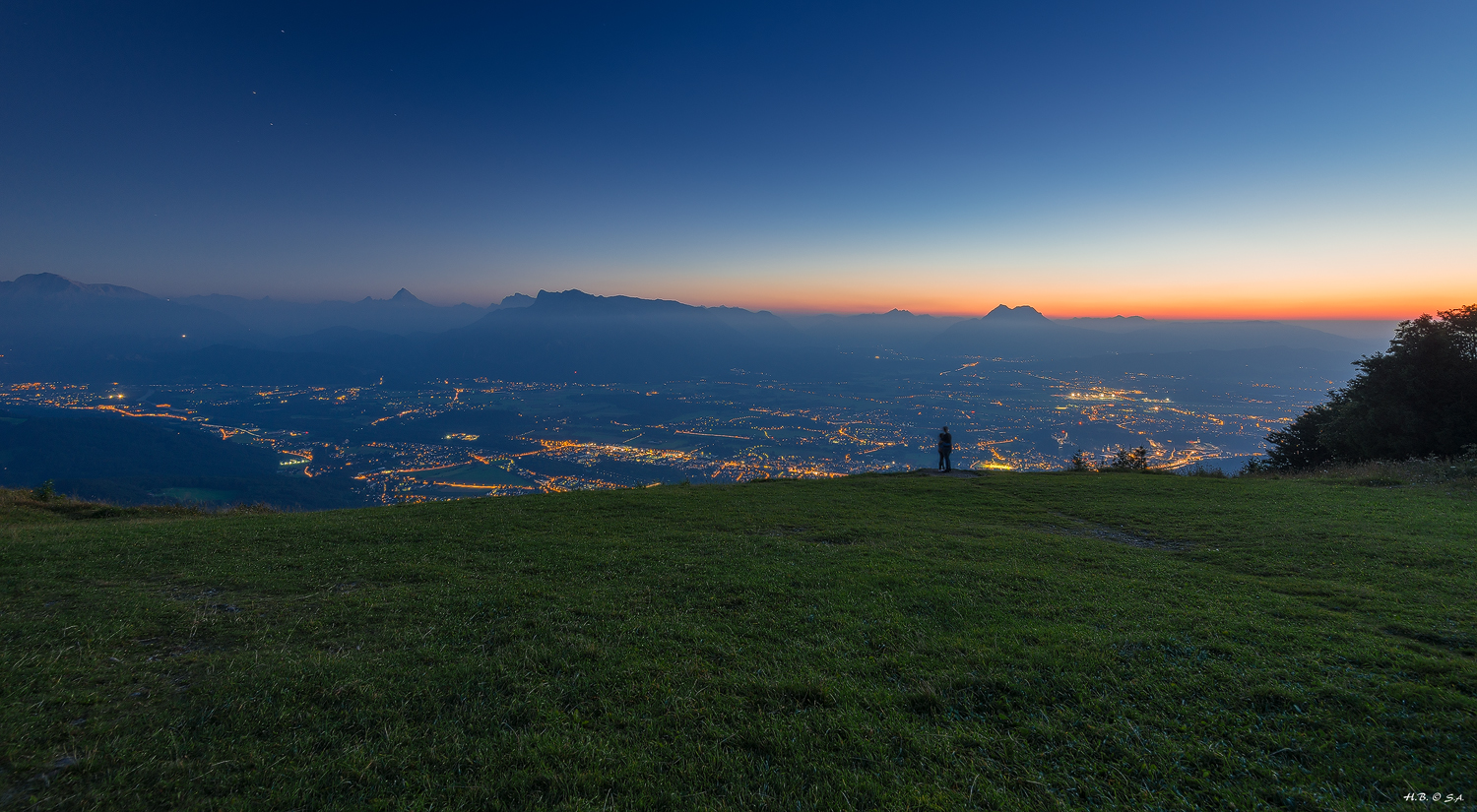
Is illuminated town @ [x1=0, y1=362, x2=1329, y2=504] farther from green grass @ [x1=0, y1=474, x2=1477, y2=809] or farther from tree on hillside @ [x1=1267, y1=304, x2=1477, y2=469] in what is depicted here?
green grass @ [x1=0, y1=474, x2=1477, y2=809]

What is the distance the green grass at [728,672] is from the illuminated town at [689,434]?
5091 cm

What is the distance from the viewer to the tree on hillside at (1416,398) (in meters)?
25.9

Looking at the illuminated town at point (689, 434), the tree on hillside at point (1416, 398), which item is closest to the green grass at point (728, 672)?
the tree on hillside at point (1416, 398)

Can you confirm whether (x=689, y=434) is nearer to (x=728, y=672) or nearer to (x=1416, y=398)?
(x=1416, y=398)

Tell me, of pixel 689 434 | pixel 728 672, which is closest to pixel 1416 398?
pixel 728 672

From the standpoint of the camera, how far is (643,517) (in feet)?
52.3

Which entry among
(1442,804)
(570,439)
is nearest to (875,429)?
(570,439)

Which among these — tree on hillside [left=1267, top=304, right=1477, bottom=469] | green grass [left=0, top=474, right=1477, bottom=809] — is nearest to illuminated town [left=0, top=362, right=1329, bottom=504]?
tree on hillside [left=1267, top=304, right=1477, bottom=469]

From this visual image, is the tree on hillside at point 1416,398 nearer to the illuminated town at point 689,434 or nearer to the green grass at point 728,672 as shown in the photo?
the green grass at point 728,672

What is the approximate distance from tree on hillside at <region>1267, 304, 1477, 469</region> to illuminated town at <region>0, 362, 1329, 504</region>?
3847cm

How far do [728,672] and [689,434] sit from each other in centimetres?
13886

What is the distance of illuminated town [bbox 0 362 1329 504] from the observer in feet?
308

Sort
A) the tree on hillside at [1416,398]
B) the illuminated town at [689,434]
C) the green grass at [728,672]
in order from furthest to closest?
the illuminated town at [689,434] < the tree on hillside at [1416,398] < the green grass at [728,672]

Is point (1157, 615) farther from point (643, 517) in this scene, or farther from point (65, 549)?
point (65, 549)
